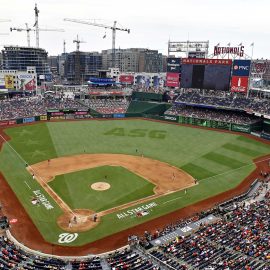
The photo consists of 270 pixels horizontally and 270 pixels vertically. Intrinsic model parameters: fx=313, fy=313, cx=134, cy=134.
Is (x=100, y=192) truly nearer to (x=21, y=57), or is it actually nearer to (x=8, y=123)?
(x=8, y=123)

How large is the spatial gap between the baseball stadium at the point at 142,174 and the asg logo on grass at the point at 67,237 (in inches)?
4.1

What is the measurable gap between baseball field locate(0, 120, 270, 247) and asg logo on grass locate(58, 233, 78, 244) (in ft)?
0.34

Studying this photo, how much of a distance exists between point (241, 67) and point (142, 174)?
4617cm

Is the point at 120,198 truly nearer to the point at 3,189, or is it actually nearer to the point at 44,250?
the point at 44,250

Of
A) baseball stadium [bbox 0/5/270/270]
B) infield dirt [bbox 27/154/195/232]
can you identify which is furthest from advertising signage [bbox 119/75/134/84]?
infield dirt [bbox 27/154/195/232]

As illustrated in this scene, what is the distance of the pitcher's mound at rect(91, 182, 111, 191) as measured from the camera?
43678 millimetres

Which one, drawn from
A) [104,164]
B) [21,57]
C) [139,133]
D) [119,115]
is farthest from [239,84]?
[21,57]

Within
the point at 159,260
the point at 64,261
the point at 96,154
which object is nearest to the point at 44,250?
the point at 64,261

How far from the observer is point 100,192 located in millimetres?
42469

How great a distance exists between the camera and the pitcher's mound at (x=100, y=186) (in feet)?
143

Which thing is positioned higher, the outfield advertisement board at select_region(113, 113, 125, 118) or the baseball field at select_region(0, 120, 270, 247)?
the outfield advertisement board at select_region(113, 113, 125, 118)

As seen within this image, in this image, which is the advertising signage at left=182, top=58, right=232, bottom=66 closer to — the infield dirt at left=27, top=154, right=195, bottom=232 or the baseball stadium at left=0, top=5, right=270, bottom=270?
the baseball stadium at left=0, top=5, right=270, bottom=270

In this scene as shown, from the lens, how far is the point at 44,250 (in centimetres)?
2995

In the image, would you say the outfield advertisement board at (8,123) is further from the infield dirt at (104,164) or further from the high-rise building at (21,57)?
the high-rise building at (21,57)
